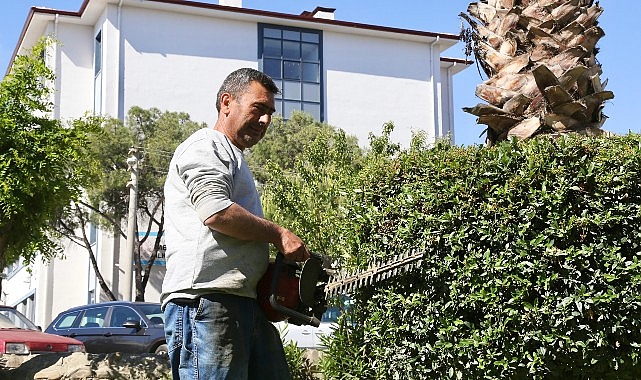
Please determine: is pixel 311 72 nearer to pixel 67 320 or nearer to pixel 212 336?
pixel 67 320

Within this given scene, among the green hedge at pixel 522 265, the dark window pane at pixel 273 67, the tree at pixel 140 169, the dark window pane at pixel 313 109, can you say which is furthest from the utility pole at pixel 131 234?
the green hedge at pixel 522 265

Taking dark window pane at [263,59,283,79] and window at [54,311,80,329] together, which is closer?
window at [54,311,80,329]

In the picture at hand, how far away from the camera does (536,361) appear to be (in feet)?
16.9

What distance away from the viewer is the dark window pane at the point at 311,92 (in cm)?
4003

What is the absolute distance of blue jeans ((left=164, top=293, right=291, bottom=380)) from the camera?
12.0 ft

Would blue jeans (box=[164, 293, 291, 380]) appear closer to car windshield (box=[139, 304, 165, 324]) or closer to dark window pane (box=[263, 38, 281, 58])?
car windshield (box=[139, 304, 165, 324])

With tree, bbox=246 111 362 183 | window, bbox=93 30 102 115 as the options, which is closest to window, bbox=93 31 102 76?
window, bbox=93 30 102 115

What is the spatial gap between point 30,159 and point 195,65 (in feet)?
97.7

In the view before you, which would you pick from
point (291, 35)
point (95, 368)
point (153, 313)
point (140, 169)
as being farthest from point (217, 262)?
point (291, 35)

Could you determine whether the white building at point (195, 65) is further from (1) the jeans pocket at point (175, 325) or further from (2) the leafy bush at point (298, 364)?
(1) the jeans pocket at point (175, 325)

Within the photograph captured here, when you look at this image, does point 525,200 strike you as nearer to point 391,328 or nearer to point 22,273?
point 391,328

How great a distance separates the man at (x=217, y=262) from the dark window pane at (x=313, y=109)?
35993 mm

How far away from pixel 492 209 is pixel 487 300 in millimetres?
540

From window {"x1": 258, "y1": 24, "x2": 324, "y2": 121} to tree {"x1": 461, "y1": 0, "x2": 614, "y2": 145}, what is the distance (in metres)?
31.2
